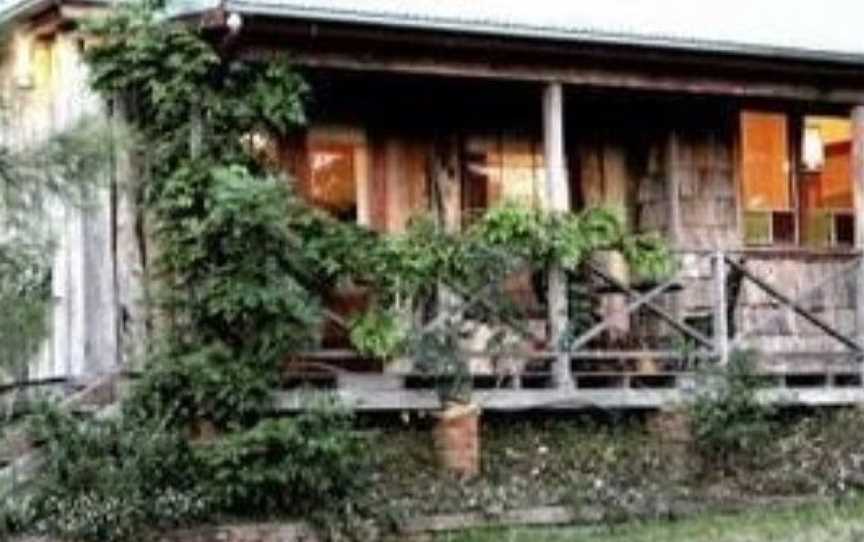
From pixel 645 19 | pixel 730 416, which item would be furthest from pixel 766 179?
pixel 730 416

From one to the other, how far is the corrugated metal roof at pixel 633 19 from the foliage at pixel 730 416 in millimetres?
3147

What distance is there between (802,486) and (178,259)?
5.63 metres

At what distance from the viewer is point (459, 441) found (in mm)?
16688

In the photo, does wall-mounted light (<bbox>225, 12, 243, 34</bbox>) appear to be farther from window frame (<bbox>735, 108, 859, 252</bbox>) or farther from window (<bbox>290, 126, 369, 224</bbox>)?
window frame (<bbox>735, 108, 859, 252</bbox>)

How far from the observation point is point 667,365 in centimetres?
1920

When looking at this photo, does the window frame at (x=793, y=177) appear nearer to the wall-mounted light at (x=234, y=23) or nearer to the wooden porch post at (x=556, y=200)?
the wooden porch post at (x=556, y=200)

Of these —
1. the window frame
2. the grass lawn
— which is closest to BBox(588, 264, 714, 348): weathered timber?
the grass lawn

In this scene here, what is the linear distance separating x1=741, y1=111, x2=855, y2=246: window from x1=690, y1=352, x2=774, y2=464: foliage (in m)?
4.26

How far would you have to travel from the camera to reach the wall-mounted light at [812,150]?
71.6ft

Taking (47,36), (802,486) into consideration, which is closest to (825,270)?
(802,486)

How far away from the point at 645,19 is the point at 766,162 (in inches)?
101

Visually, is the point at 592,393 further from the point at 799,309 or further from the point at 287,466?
the point at 287,466

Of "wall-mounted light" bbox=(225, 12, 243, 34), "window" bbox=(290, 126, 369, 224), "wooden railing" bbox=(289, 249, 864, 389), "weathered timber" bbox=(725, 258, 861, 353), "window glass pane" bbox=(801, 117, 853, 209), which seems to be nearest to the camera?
"wall-mounted light" bbox=(225, 12, 243, 34)

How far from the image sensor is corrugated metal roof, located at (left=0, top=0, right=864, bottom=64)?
1714cm
